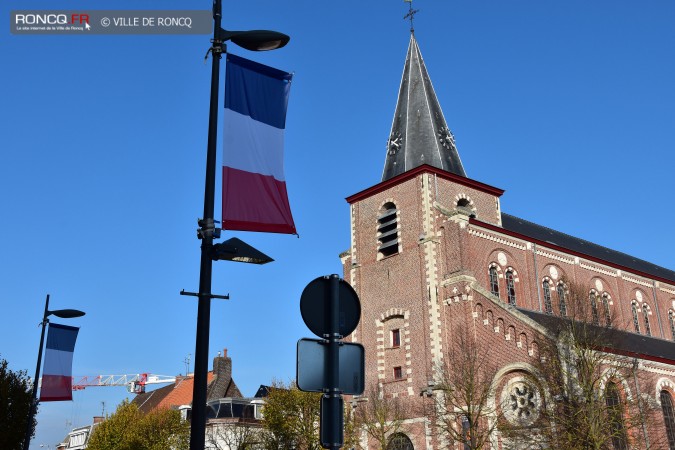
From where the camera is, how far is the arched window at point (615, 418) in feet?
89.0

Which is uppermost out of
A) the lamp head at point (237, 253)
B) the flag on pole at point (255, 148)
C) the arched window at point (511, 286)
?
the arched window at point (511, 286)

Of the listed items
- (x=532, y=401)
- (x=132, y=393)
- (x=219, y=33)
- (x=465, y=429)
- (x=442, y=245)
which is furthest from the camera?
(x=132, y=393)

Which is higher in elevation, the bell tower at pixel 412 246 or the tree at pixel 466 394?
the bell tower at pixel 412 246

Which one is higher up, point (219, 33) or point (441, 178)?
point (441, 178)

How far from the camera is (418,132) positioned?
3966cm

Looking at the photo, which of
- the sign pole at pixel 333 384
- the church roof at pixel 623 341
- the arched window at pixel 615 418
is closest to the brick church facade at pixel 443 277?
the church roof at pixel 623 341

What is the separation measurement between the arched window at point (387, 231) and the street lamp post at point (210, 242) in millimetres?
27987

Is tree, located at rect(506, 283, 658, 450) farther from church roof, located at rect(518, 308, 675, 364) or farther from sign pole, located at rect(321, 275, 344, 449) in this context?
sign pole, located at rect(321, 275, 344, 449)

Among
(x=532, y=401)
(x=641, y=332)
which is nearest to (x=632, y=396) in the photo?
(x=532, y=401)

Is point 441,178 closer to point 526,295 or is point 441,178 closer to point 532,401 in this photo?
point 526,295

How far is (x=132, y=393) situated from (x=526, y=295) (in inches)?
4542

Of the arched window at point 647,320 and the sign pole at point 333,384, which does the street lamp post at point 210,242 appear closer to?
the sign pole at point 333,384

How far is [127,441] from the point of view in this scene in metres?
45.7

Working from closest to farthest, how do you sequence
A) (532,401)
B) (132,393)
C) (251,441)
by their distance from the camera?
(532,401) < (251,441) < (132,393)
